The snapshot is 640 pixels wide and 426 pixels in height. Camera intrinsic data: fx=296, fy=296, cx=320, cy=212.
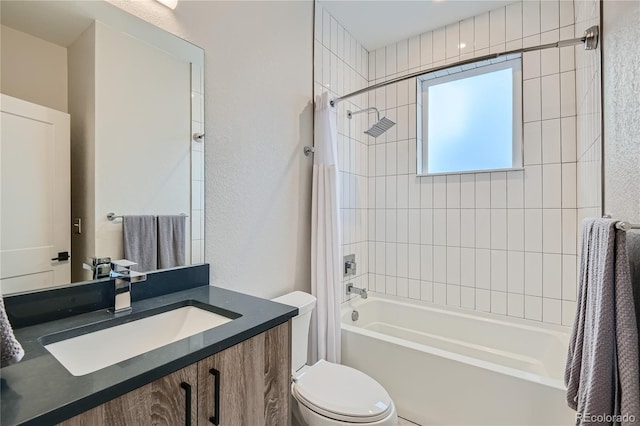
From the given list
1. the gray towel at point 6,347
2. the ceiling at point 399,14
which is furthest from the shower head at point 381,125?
the gray towel at point 6,347

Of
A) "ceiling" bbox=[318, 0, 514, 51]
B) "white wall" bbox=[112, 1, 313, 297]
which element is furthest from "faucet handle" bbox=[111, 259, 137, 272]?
"ceiling" bbox=[318, 0, 514, 51]

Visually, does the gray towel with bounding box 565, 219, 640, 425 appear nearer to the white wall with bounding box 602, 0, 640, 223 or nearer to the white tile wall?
the white wall with bounding box 602, 0, 640, 223

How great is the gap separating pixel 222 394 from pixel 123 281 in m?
0.54

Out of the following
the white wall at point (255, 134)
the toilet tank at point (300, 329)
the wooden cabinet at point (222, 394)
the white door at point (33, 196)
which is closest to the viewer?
the wooden cabinet at point (222, 394)

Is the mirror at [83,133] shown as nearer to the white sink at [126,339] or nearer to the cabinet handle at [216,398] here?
the white sink at [126,339]

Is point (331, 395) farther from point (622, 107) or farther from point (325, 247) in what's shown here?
point (622, 107)

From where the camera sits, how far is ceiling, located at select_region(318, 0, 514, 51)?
6.96 ft

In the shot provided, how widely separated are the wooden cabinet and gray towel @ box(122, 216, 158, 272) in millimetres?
578

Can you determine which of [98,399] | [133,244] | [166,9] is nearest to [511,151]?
[166,9]

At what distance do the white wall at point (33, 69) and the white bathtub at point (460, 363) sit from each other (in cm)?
189

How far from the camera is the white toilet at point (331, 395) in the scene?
120 centimetres

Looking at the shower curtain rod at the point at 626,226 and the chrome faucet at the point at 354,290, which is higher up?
the shower curtain rod at the point at 626,226
